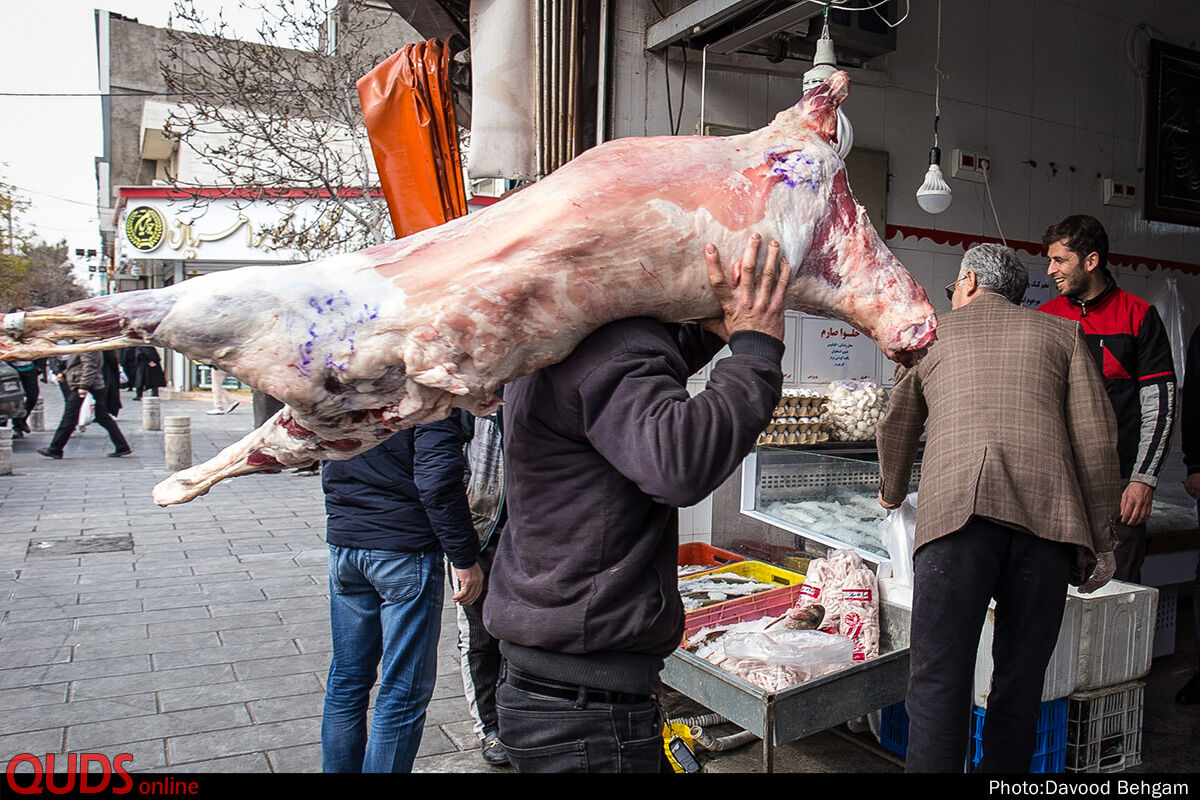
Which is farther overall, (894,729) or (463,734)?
(463,734)

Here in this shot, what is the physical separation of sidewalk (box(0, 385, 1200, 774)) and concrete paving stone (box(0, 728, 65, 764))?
0.5 inches

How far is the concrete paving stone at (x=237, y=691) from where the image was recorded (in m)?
4.37

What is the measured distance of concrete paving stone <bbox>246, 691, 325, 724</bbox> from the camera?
424 centimetres

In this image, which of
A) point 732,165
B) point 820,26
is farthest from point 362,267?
point 820,26

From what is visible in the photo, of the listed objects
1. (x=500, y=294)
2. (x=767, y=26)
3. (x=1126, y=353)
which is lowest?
(x=1126, y=353)

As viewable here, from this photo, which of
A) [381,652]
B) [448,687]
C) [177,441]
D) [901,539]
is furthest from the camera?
[177,441]

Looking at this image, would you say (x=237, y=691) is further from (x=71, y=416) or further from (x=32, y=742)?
(x=71, y=416)

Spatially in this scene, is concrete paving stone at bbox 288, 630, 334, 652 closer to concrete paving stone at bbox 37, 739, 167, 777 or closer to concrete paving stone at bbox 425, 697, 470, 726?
concrete paving stone at bbox 425, 697, 470, 726

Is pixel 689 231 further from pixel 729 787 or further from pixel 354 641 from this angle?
pixel 354 641

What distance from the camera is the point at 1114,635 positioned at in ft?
12.2

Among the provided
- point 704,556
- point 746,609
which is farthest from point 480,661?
point 704,556

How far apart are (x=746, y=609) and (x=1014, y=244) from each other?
14.2 feet

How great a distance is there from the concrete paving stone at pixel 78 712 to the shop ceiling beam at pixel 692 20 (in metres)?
4.55

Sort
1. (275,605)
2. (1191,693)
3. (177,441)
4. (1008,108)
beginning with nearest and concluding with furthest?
1. (1191,693)
2. (275,605)
3. (1008,108)
4. (177,441)
